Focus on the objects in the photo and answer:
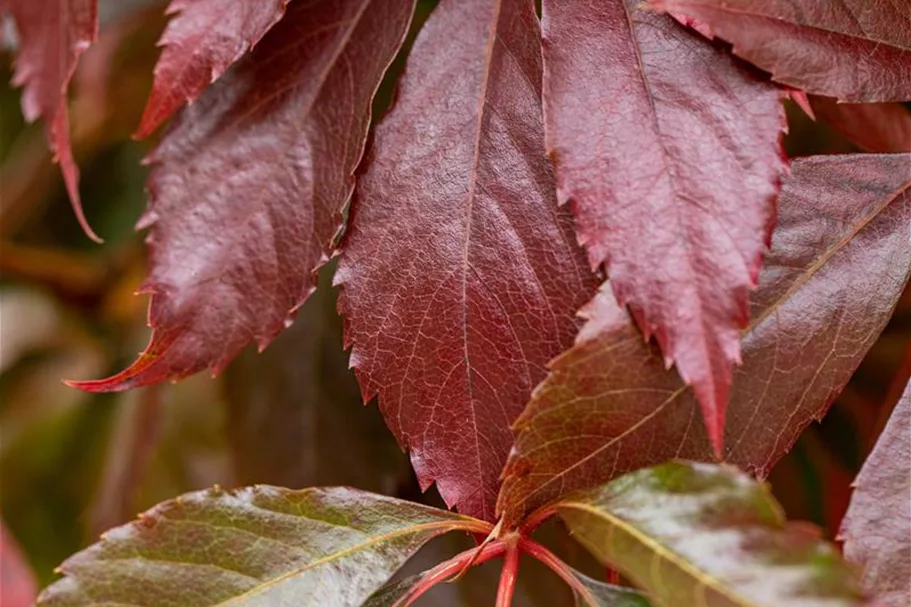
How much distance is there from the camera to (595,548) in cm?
31

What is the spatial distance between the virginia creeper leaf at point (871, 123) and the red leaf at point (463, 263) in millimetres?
142

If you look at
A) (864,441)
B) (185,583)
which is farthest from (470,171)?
(864,441)

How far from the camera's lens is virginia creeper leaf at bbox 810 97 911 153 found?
1.41 feet

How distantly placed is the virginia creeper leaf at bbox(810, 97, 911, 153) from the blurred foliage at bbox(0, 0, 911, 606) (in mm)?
98

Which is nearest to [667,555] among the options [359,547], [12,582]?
[359,547]

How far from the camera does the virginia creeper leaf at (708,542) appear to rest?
26 centimetres

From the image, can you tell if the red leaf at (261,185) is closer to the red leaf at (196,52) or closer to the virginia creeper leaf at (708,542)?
the red leaf at (196,52)

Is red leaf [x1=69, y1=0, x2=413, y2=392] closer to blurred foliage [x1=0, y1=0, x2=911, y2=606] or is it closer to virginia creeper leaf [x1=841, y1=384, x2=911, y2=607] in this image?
blurred foliage [x1=0, y1=0, x2=911, y2=606]

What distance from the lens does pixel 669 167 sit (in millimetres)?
339

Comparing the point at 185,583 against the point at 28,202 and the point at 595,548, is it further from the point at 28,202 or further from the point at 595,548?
the point at 28,202

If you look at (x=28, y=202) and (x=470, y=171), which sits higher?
(x=470, y=171)

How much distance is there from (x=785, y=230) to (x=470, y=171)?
0.12 meters

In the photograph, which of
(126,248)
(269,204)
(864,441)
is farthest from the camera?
(126,248)

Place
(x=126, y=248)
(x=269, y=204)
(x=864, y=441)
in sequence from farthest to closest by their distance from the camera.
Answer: (x=126, y=248)
(x=864, y=441)
(x=269, y=204)
